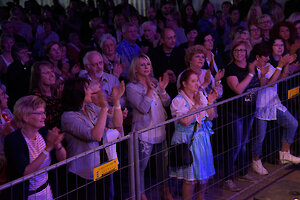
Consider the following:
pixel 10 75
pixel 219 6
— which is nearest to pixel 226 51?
pixel 10 75

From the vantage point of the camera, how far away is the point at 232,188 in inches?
198

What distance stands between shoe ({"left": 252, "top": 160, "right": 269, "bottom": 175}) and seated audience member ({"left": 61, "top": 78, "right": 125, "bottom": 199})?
6.98 feet

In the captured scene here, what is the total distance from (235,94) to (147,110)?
1.27m

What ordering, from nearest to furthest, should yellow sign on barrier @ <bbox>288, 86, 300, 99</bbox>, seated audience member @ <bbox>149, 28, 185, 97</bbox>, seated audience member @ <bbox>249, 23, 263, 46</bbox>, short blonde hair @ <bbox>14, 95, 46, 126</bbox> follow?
short blonde hair @ <bbox>14, 95, 46, 126</bbox>, yellow sign on barrier @ <bbox>288, 86, 300, 99</bbox>, seated audience member @ <bbox>149, 28, 185, 97</bbox>, seated audience member @ <bbox>249, 23, 263, 46</bbox>

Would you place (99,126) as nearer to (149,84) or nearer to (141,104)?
(141,104)

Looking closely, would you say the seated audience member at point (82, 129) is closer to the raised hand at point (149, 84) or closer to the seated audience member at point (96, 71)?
the raised hand at point (149, 84)

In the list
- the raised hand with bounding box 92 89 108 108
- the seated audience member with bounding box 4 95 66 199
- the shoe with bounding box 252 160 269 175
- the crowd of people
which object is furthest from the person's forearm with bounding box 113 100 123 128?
the shoe with bounding box 252 160 269 175

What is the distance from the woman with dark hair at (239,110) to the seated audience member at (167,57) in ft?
3.01

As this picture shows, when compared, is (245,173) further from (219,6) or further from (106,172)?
(219,6)

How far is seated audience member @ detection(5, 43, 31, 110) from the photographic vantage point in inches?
221

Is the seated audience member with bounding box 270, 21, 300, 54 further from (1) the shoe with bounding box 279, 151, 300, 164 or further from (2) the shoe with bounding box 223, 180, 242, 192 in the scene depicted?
(2) the shoe with bounding box 223, 180, 242, 192

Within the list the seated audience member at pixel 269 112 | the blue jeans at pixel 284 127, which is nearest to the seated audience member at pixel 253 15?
the seated audience member at pixel 269 112

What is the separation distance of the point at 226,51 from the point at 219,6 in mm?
4601

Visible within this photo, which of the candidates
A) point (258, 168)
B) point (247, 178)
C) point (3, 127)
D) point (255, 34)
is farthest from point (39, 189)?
point (255, 34)
